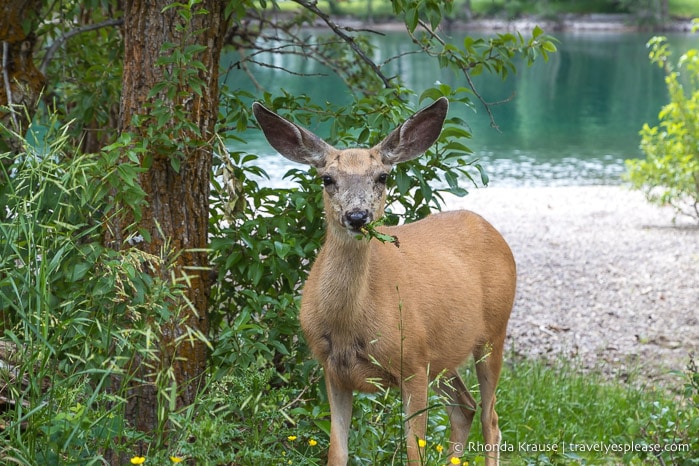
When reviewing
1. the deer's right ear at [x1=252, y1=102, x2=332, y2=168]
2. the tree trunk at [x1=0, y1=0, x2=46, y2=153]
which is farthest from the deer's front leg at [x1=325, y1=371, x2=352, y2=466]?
the tree trunk at [x1=0, y1=0, x2=46, y2=153]

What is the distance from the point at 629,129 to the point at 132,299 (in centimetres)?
2430

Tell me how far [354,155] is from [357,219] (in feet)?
1.46

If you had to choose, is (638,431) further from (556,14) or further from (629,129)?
(556,14)

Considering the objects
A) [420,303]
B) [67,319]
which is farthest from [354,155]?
[67,319]

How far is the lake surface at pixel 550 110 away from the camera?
1955 cm

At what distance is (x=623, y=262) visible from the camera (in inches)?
420

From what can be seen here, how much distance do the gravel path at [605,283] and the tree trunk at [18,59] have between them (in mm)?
4130

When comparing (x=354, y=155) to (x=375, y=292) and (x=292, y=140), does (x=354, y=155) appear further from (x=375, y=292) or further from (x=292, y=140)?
(x=375, y=292)

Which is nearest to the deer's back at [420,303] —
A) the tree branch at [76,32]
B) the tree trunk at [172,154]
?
the tree trunk at [172,154]

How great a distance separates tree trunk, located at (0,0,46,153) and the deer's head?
1447 mm

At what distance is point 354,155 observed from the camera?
12.9 ft

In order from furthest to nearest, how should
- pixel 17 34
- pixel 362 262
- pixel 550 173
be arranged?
pixel 550 173
pixel 17 34
pixel 362 262

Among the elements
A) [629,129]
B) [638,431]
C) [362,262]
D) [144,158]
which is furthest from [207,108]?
[629,129]

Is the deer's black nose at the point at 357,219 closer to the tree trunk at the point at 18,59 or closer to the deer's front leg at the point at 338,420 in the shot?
the deer's front leg at the point at 338,420
